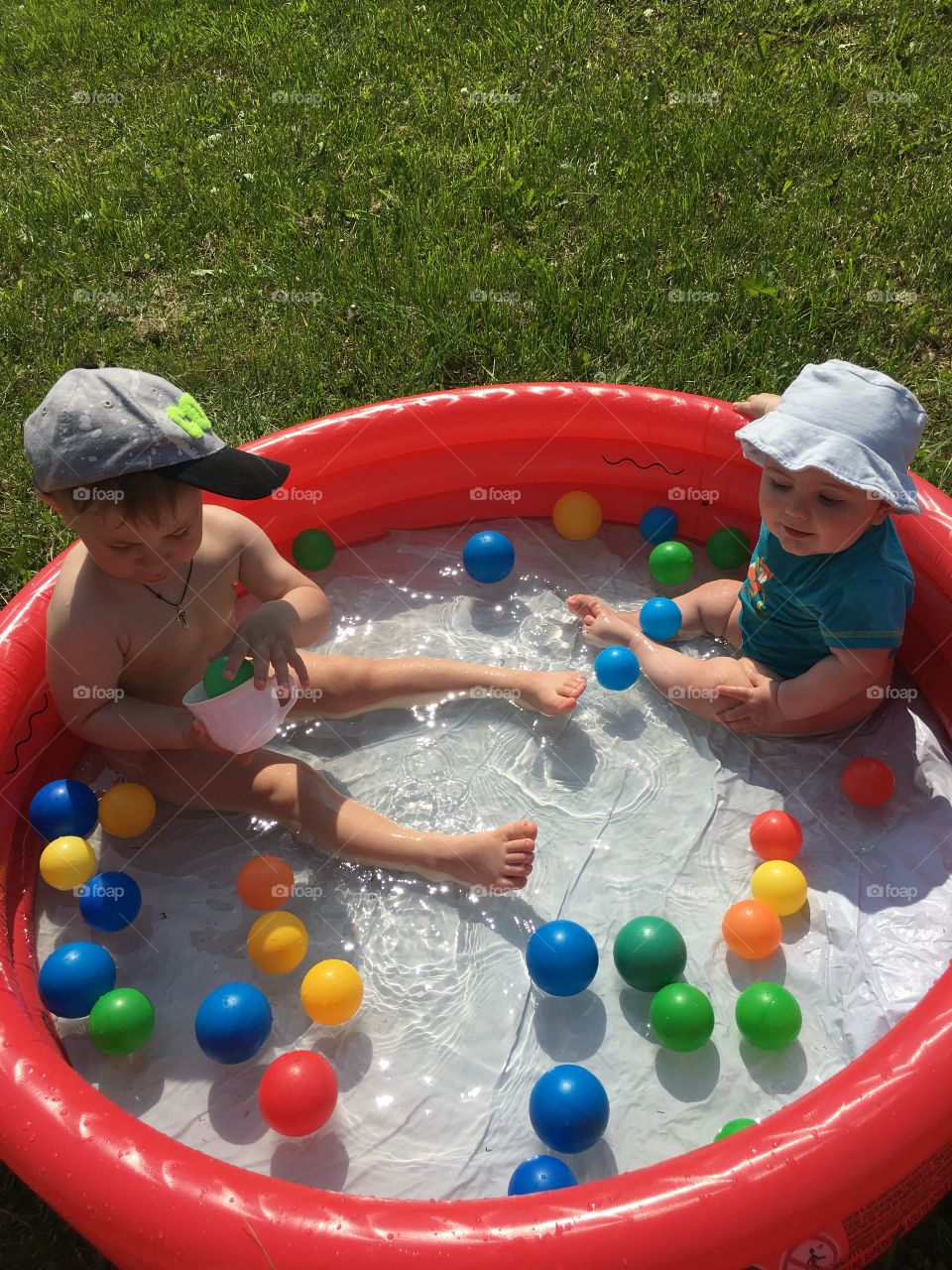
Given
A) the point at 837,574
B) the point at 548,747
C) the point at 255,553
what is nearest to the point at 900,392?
the point at 837,574

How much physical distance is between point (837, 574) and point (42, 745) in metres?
1.90

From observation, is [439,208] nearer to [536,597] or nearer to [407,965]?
[536,597]

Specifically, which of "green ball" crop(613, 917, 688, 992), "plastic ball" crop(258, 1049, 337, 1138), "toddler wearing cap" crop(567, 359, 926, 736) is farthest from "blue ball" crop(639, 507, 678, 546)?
"plastic ball" crop(258, 1049, 337, 1138)

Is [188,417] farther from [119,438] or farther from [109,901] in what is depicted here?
[109,901]

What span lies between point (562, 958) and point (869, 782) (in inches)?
34.3

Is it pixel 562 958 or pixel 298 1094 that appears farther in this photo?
pixel 562 958

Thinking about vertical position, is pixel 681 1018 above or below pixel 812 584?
below

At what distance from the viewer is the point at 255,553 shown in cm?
276

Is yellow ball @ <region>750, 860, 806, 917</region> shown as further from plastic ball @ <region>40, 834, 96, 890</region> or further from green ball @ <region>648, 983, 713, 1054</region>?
plastic ball @ <region>40, 834, 96, 890</region>

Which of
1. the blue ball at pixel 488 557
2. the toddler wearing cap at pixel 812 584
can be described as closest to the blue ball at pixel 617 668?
the toddler wearing cap at pixel 812 584

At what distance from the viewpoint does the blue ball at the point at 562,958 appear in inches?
88.8

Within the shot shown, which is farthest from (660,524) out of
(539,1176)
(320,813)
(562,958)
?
(539,1176)

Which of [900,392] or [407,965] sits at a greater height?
[900,392]

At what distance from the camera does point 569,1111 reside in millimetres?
2041
